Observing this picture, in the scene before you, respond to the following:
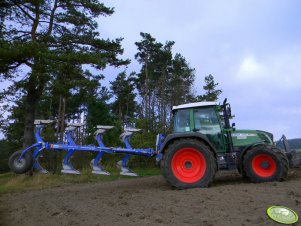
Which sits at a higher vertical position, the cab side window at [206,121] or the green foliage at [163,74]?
the green foliage at [163,74]

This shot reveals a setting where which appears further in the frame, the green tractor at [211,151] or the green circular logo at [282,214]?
the green tractor at [211,151]

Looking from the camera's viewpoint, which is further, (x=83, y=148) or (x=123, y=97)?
(x=123, y=97)

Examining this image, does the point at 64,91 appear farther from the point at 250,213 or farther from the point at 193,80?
the point at 193,80

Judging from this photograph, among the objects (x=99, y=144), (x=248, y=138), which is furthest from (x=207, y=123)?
(x=99, y=144)

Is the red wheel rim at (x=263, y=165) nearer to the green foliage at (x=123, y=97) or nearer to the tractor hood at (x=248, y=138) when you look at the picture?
the tractor hood at (x=248, y=138)

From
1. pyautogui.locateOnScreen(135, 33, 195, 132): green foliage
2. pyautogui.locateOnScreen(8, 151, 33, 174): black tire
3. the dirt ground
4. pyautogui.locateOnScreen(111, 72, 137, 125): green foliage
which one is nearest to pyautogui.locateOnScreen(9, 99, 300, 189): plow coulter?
the dirt ground

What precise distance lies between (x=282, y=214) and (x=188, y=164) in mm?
4017

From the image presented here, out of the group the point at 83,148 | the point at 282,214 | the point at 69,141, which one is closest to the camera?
the point at 282,214

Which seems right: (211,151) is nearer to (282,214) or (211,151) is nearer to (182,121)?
(182,121)

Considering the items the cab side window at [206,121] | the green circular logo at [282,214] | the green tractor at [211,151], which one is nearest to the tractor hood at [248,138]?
the green tractor at [211,151]

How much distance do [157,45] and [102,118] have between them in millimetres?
10012

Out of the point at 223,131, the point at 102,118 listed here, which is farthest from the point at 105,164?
the point at 102,118

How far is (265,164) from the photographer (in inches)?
389

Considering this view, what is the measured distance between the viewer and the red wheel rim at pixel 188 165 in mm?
9672
